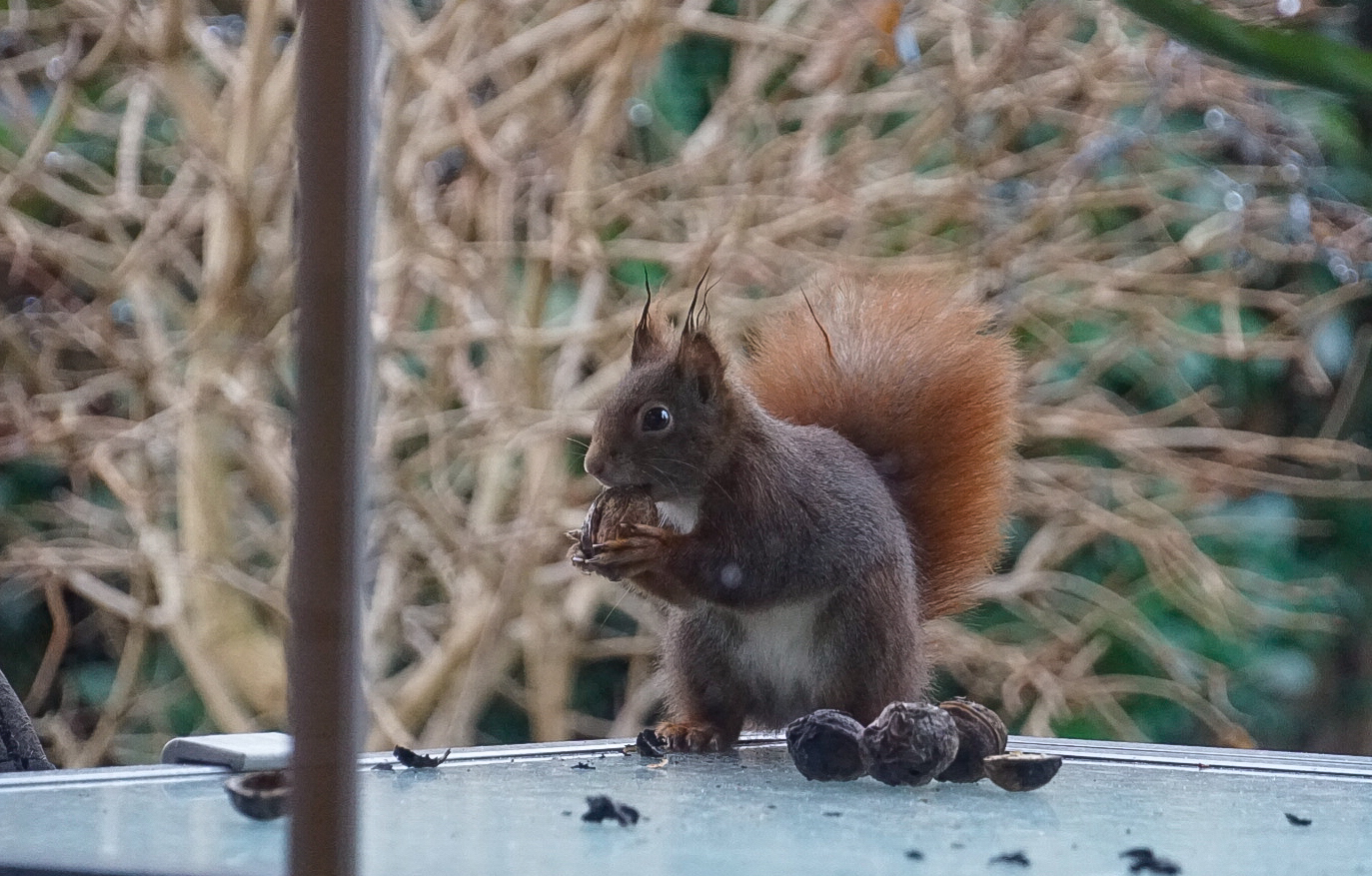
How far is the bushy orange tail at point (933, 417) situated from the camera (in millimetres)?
1007

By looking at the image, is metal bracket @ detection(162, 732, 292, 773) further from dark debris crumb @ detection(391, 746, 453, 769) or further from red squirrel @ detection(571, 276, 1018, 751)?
red squirrel @ detection(571, 276, 1018, 751)

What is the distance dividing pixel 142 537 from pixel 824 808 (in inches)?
57.6

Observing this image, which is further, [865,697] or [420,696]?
[420,696]

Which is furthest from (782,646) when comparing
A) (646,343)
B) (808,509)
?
(646,343)

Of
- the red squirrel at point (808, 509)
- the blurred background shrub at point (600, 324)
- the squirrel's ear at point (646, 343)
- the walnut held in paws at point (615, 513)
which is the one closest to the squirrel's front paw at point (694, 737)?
the red squirrel at point (808, 509)

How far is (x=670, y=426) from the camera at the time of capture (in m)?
0.88

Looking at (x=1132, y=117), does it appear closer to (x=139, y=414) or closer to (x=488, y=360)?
(x=488, y=360)

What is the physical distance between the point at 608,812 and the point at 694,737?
30 centimetres

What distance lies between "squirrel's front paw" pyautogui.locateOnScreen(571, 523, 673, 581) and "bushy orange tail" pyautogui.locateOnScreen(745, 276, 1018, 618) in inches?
9.4

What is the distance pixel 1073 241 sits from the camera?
2.02 meters

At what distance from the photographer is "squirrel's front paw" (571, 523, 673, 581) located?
2.69 ft

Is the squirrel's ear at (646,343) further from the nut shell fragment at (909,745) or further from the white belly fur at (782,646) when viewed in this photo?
the nut shell fragment at (909,745)

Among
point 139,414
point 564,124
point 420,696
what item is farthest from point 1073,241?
point 139,414

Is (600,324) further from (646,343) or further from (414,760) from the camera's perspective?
(414,760)
